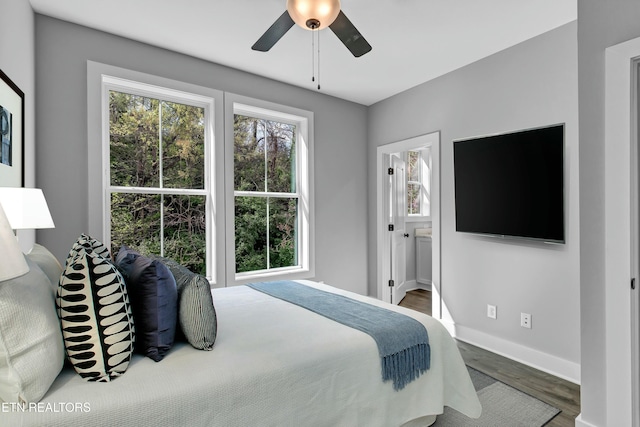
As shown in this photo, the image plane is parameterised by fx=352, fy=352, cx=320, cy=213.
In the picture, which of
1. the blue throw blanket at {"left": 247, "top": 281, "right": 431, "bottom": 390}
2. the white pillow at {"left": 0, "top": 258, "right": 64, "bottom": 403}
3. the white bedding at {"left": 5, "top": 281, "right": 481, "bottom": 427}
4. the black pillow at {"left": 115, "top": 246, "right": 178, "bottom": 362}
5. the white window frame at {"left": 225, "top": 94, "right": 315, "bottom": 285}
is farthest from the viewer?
the white window frame at {"left": 225, "top": 94, "right": 315, "bottom": 285}

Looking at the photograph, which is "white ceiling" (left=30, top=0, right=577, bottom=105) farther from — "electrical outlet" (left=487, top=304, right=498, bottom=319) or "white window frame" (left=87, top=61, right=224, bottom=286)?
"electrical outlet" (left=487, top=304, right=498, bottom=319)

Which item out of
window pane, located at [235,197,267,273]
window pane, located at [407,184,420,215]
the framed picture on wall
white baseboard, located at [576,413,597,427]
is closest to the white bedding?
white baseboard, located at [576,413,597,427]

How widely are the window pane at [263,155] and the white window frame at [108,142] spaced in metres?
0.29

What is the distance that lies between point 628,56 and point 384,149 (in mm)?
2668

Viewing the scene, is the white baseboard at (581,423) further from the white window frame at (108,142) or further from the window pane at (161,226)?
the window pane at (161,226)

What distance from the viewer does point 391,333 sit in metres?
1.75

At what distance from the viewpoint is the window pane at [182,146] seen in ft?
10.3

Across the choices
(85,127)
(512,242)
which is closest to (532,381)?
(512,242)

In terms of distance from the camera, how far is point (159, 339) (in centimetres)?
144

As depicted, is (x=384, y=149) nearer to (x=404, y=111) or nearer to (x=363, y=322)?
(x=404, y=111)

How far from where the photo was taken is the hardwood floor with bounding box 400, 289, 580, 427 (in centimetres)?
221

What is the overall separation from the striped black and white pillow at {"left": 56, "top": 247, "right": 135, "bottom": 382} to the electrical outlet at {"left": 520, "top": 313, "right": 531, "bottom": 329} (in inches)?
116

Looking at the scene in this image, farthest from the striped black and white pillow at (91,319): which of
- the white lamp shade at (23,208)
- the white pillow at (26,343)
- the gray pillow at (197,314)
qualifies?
the white lamp shade at (23,208)

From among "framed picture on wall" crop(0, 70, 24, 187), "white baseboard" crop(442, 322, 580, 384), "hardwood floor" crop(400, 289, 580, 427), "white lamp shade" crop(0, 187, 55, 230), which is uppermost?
"framed picture on wall" crop(0, 70, 24, 187)
